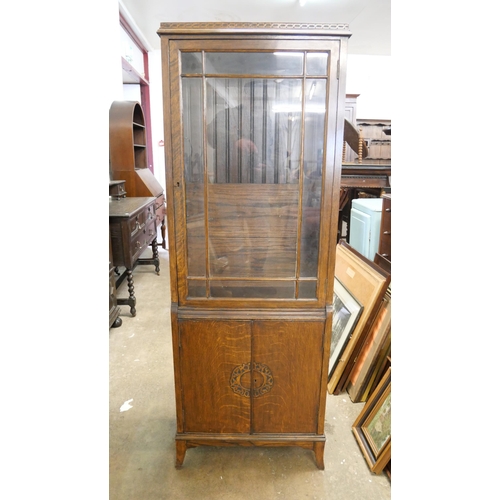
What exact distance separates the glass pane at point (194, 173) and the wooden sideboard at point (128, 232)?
1.19 metres

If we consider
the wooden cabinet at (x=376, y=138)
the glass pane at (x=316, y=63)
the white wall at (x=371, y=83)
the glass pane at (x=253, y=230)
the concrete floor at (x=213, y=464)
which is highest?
the white wall at (x=371, y=83)

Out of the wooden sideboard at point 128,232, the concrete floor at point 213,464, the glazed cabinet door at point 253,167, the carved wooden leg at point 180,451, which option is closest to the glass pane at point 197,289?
the glazed cabinet door at point 253,167

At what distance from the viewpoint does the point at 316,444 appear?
1227 mm

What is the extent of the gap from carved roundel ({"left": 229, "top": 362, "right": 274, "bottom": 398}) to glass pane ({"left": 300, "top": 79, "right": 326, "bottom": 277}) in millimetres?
349

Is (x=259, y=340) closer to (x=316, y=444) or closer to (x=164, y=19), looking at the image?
(x=316, y=444)

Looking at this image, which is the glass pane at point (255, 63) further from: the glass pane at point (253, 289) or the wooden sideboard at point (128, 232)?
the wooden sideboard at point (128, 232)

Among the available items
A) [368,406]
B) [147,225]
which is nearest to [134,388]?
[368,406]

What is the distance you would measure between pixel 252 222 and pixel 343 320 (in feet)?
2.96

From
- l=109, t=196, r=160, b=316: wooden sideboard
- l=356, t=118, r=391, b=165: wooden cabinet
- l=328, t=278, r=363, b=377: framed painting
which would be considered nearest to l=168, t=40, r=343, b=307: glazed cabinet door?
l=328, t=278, r=363, b=377: framed painting

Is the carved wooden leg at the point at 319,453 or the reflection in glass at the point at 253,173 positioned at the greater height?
the reflection in glass at the point at 253,173

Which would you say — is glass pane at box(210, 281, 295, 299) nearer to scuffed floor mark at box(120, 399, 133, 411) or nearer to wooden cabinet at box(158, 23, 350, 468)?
wooden cabinet at box(158, 23, 350, 468)

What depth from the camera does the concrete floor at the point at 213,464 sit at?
1164mm

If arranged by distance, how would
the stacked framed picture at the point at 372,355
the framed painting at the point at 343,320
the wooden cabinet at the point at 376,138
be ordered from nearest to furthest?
the stacked framed picture at the point at 372,355
the framed painting at the point at 343,320
the wooden cabinet at the point at 376,138
